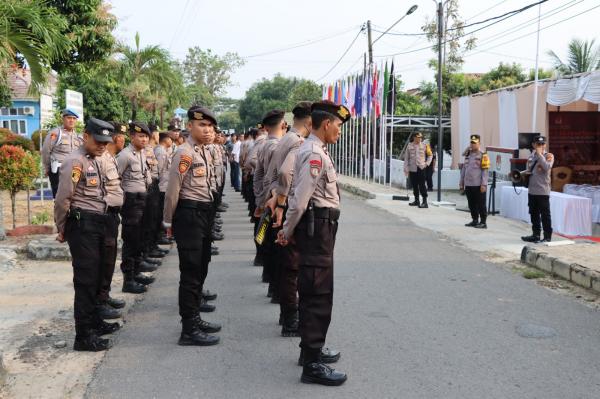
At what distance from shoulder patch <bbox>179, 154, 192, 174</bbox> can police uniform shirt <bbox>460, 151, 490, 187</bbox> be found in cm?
795

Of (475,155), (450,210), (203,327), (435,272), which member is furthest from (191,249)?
(450,210)

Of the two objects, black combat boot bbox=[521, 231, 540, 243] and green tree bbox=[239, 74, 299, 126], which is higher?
green tree bbox=[239, 74, 299, 126]

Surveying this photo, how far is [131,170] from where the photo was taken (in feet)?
23.5

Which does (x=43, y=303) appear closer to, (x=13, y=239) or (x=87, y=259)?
(x=87, y=259)

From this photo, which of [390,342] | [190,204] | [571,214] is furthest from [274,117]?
[571,214]

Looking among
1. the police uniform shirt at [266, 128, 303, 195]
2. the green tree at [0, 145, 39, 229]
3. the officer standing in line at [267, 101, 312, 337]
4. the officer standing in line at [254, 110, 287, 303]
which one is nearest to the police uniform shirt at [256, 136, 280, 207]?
the officer standing in line at [254, 110, 287, 303]

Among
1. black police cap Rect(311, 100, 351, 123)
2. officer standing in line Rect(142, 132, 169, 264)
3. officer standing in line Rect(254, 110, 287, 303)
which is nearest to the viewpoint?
black police cap Rect(311, 100, 351, 123)

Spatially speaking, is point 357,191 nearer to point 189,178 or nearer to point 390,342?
point 390,342

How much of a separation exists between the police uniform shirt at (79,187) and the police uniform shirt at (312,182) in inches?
68.8

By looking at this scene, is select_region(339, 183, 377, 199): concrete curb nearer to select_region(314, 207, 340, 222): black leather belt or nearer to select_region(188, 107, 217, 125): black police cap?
select_region(188, 107, 217, 125): black police cap

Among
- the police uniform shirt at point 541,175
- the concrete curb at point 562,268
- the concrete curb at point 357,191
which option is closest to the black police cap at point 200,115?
the concrete curb at point 562,268

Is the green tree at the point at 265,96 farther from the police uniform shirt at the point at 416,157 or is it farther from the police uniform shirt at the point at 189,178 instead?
the police uniform shirt at the point at 189,178

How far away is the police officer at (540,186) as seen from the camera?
9.80 metres

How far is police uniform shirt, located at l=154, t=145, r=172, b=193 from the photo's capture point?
912cm
